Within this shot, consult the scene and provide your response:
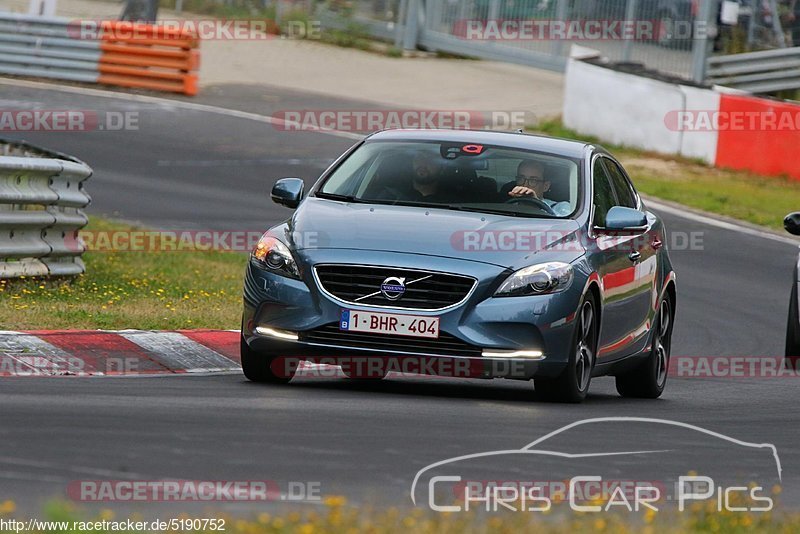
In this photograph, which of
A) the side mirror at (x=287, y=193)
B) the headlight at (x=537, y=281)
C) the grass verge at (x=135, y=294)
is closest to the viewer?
the headlight at (x=537, y=281)

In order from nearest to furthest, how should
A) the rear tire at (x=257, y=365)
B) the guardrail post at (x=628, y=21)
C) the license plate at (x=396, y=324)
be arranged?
the license plate at (x=396, y=324), the rear tire at (x=257, y=365), the guardrail post at (x=628, y=21)

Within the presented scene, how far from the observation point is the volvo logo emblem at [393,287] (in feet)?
30.2

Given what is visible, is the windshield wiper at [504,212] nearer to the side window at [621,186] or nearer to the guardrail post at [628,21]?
the side window at [621,186]

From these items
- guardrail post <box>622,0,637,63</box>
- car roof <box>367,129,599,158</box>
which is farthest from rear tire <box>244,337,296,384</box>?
guardrail post <box>622,0,637,63</box>

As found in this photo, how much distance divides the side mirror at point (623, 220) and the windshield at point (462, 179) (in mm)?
226

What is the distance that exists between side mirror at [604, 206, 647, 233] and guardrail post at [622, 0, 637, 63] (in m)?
19.4

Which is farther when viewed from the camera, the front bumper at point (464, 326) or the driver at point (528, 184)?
the driver at point (528, 184)

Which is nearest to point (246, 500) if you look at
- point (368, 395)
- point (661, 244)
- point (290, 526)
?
point (290, 526)

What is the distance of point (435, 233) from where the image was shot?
9547 mm

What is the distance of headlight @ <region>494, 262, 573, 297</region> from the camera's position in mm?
9273

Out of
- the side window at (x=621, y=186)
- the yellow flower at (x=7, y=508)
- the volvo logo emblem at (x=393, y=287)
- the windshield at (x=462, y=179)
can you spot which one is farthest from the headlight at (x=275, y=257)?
the yellow flower at (x=7, y=508)

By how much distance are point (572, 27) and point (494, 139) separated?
2139 centimetres

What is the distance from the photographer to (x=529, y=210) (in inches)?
403

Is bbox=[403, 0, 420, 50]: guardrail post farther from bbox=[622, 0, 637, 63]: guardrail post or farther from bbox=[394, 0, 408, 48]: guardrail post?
bbox=[622, 0, 637, 63]: guardrail post
